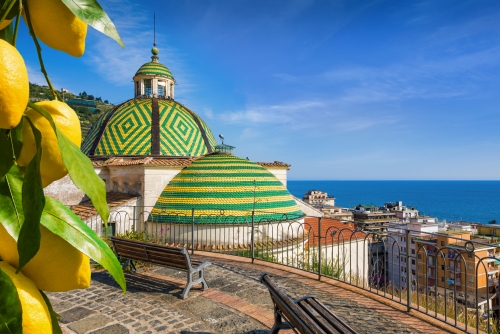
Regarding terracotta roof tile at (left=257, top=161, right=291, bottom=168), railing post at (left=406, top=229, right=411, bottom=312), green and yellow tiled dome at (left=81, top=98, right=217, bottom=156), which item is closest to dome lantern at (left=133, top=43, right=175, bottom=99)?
green and yellow tiled dome at (left=81, top=98, right=217, bottom=156)

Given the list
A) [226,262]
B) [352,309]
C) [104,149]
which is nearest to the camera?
[352,309]

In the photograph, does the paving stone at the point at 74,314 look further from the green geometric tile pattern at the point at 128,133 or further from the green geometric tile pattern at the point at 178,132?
the green geometric tile pattern at the point at 178,132

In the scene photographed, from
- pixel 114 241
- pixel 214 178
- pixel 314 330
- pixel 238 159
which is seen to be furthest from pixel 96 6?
pixel 238 159

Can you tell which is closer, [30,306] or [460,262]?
[30,306]

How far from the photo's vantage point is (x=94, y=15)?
0.62 meters

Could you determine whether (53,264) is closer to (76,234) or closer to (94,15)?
(76,234)

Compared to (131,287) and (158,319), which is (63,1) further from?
(131,287)

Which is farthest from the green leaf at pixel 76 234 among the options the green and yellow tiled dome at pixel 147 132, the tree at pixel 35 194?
the green and yellow tiled dome at pixel 147 132

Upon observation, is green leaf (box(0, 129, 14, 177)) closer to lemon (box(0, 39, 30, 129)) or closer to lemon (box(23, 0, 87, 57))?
lemon (box(0, 39, 30, 129))

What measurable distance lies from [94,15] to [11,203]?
0.36 metres

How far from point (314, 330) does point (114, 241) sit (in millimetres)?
6300

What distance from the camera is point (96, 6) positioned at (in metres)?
0.62

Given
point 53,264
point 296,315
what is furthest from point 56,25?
point 296,315

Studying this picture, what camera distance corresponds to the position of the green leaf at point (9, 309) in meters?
0.47
